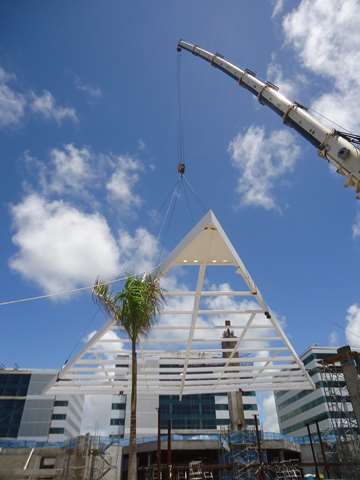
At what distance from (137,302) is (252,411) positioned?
69977 millimetres

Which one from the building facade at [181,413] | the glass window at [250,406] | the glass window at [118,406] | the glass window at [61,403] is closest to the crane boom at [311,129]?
the building facade at [181,413]

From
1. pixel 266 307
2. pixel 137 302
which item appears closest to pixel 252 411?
pixel 266 307

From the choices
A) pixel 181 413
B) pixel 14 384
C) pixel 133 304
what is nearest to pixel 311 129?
pixel 133 304

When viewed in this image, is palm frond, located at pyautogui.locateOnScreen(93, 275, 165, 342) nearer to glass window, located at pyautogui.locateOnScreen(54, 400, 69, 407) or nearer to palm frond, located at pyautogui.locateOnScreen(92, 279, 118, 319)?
palm frond, located at pyautogui.locateOnScreen(92, 279, 118, 319)

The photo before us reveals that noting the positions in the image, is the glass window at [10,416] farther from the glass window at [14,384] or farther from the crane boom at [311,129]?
the crane boom at [311,129]

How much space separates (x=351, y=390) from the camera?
22281mm

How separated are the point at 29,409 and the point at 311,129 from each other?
226 feet

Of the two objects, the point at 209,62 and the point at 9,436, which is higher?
the point at 209,62

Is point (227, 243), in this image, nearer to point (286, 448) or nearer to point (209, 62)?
point (209, 62)

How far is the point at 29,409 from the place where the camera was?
64000mm

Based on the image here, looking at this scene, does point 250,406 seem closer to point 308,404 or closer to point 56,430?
point 308,404

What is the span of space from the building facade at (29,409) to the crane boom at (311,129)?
58879mm

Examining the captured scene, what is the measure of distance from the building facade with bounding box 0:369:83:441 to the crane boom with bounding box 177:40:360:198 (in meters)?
58.9

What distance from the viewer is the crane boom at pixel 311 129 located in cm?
1357
